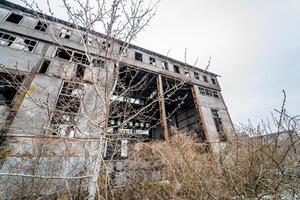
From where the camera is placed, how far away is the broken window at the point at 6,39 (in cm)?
1243

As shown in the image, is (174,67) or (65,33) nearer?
(65,33)

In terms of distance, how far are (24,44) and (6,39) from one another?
1.41 meters

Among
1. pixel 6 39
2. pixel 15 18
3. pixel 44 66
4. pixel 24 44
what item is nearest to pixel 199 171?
pixel 44 66

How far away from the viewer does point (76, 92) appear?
12672 mm

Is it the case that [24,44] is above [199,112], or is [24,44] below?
above

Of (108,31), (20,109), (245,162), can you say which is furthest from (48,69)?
(245,162)

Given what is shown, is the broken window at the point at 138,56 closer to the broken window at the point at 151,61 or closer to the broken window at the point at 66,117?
the broken window at the point at 151,61

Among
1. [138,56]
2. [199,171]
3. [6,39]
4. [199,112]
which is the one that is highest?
[138,56]

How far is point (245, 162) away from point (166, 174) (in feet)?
13.8

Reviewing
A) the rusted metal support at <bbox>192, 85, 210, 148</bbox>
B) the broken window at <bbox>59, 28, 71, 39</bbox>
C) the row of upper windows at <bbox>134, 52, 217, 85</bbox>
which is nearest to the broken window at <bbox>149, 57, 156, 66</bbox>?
the row of upper windows at <bbox>134, 52, 217, 85</bbox>

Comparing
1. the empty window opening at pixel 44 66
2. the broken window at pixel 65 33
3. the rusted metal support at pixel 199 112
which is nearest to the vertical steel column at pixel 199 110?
the rusted metal support at pixel 199 112

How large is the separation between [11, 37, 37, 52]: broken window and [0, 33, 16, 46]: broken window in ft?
1.02

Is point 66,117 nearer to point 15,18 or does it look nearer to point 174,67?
point 15,18

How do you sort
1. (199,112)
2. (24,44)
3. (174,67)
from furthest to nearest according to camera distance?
(174,67) → (199,112) → (24,44)
